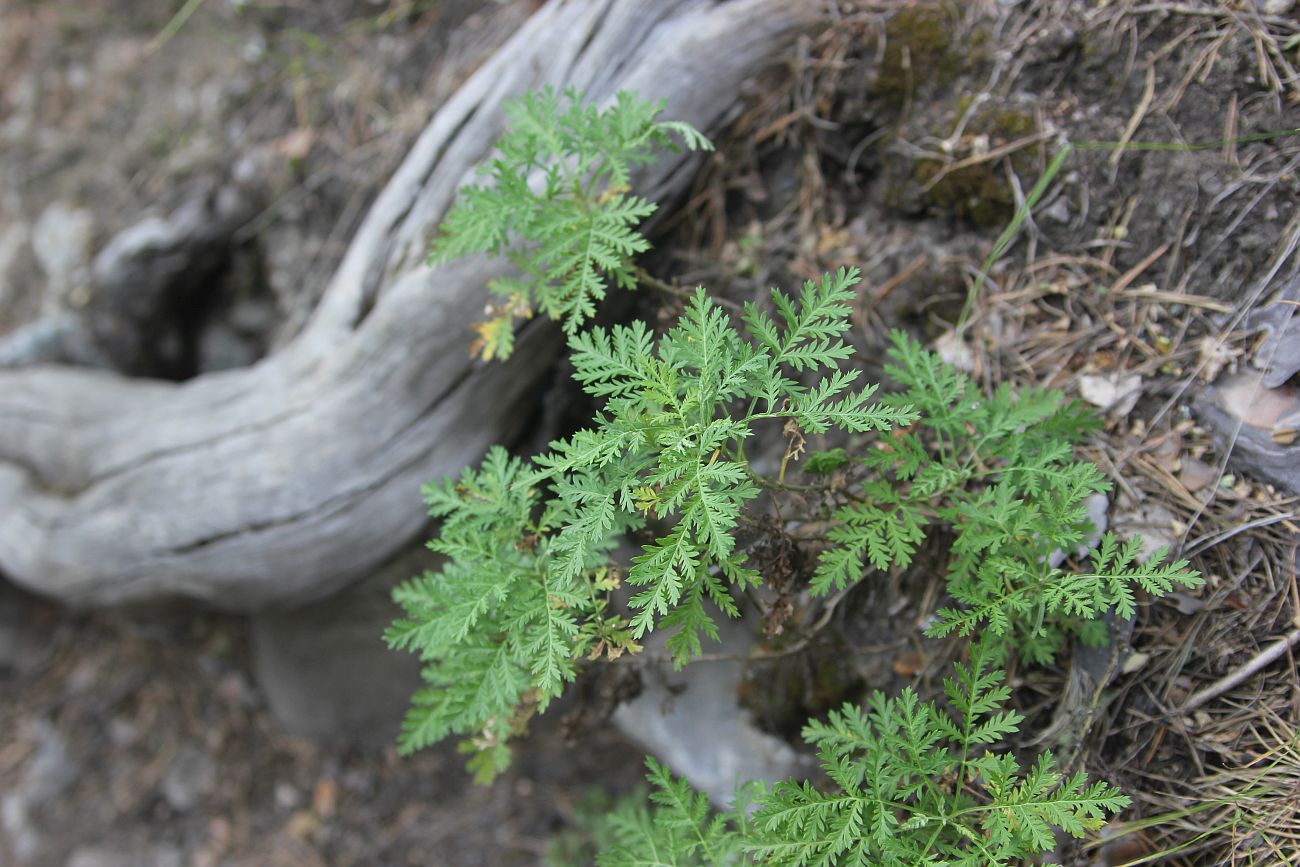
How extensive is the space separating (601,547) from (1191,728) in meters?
1.80

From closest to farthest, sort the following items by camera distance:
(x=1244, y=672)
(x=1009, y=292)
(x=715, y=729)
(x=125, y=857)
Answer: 1. (x=1244, y=672)
2. (x=1009, y=292)
3. (x=715, y=729)
4. (x=125, y=857)

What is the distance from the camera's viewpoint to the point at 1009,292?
117 inches

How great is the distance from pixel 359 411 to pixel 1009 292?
8.13 feet

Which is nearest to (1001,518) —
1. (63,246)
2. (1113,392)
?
(1113,392)

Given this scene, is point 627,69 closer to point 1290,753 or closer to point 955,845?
point 955,845

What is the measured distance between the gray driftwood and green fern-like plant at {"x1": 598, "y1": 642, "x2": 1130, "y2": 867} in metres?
1.67

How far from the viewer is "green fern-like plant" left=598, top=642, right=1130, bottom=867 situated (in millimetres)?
2092

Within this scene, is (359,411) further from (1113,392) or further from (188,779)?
(1113,392)

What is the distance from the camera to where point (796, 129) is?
3262 millimetres

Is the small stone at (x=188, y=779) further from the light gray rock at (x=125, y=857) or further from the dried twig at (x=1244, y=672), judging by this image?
the dried twig at (x=1244, y=672)

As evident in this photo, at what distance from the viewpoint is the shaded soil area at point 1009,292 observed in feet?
8.11

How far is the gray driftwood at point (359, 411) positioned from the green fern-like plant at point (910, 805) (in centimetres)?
167

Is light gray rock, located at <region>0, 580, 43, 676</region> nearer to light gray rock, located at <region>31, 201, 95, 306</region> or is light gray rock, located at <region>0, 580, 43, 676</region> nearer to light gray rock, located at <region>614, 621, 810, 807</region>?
light gray rock, located at <region>31, 201, 95, 306</region>

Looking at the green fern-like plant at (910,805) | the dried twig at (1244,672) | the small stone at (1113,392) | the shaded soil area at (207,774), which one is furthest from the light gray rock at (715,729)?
the small stone at (1113,392)
